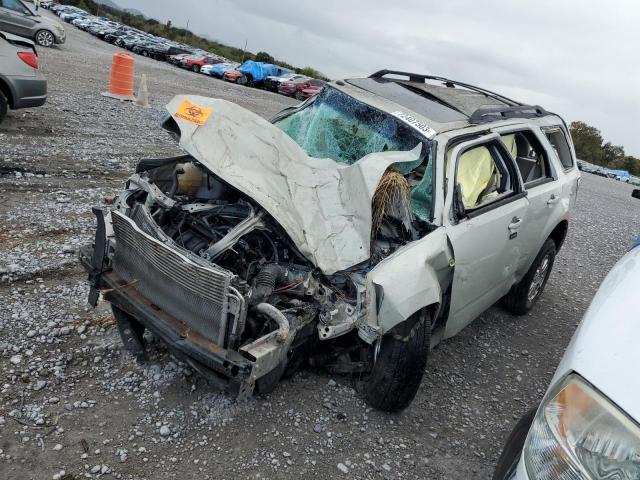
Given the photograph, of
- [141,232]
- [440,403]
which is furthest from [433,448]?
[141,232]

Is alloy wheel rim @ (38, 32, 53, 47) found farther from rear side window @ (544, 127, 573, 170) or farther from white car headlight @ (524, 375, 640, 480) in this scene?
white car headlight @ (524, 375, 640, 480)

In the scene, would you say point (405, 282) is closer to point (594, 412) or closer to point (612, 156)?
point (594, 412)

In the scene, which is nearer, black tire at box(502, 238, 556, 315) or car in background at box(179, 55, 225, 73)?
black tire at box(502, 238, 556, 315)

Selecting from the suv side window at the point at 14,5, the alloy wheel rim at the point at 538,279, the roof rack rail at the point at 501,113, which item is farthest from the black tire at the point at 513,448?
the suv side window at the point at 14,5

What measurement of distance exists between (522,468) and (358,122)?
2.98m

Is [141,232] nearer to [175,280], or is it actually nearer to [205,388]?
[175,280]

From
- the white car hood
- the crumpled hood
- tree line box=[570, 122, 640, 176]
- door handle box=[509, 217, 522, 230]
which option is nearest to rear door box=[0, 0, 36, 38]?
the crumpled hood

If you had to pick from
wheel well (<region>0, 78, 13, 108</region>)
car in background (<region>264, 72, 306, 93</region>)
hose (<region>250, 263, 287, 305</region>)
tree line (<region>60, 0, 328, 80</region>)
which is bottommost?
tree line (<region>60, 0, 328, 80</region>)

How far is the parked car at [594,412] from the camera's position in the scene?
156 cm

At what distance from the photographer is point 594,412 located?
1635mm

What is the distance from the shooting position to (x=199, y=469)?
2.74 meters

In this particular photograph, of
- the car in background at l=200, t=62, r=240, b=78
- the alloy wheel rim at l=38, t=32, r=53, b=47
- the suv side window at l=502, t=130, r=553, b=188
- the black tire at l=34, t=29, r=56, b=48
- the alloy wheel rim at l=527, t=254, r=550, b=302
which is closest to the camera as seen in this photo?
the suv side window at l=502, t=130, r=553, b=188

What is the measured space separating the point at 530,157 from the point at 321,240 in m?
2.75

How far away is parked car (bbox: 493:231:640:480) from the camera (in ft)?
5.13
